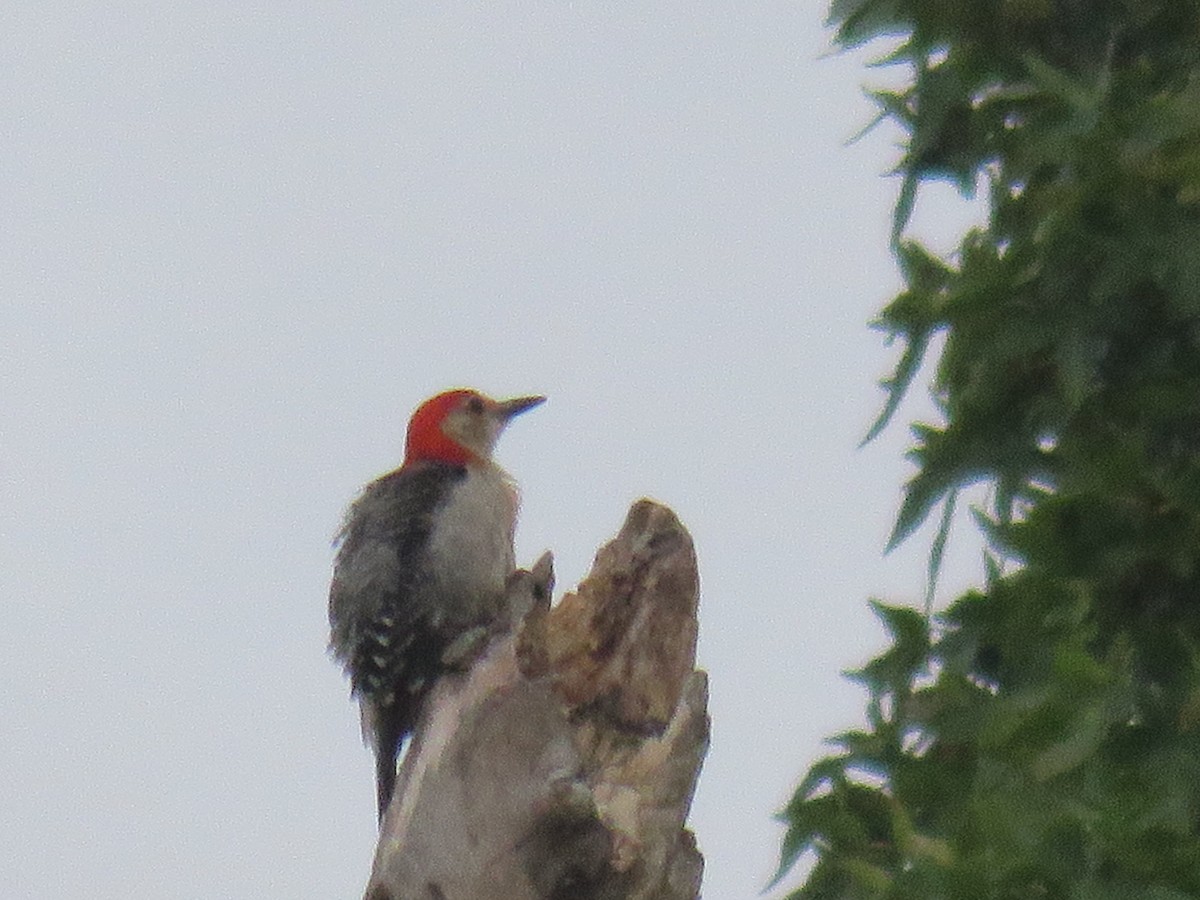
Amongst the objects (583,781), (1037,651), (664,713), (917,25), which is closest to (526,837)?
(583,781)

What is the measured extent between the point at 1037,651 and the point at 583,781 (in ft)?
6.74

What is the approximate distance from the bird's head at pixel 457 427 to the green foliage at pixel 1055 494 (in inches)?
179

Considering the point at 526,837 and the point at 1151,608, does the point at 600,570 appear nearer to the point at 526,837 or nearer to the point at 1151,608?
the point at 526,837

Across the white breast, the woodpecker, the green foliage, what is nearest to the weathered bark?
the woodpecker

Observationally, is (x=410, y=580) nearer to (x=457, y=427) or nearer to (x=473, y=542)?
(x=473, y=542)

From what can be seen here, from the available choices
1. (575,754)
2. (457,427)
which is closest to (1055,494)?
(575,754)

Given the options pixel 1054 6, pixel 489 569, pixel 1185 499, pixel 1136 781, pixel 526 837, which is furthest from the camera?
pixel 489 569

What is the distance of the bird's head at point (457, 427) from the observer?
8.67 metres

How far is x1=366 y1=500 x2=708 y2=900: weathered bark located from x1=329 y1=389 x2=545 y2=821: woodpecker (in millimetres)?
809

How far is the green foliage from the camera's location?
136 inches

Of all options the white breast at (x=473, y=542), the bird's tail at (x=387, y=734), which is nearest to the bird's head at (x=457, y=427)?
the white breast at (x=473, y=542)

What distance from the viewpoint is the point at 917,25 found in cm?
456

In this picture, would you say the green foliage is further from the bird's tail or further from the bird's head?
the bird's head

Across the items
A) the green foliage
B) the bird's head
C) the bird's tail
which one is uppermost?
the bird's head
